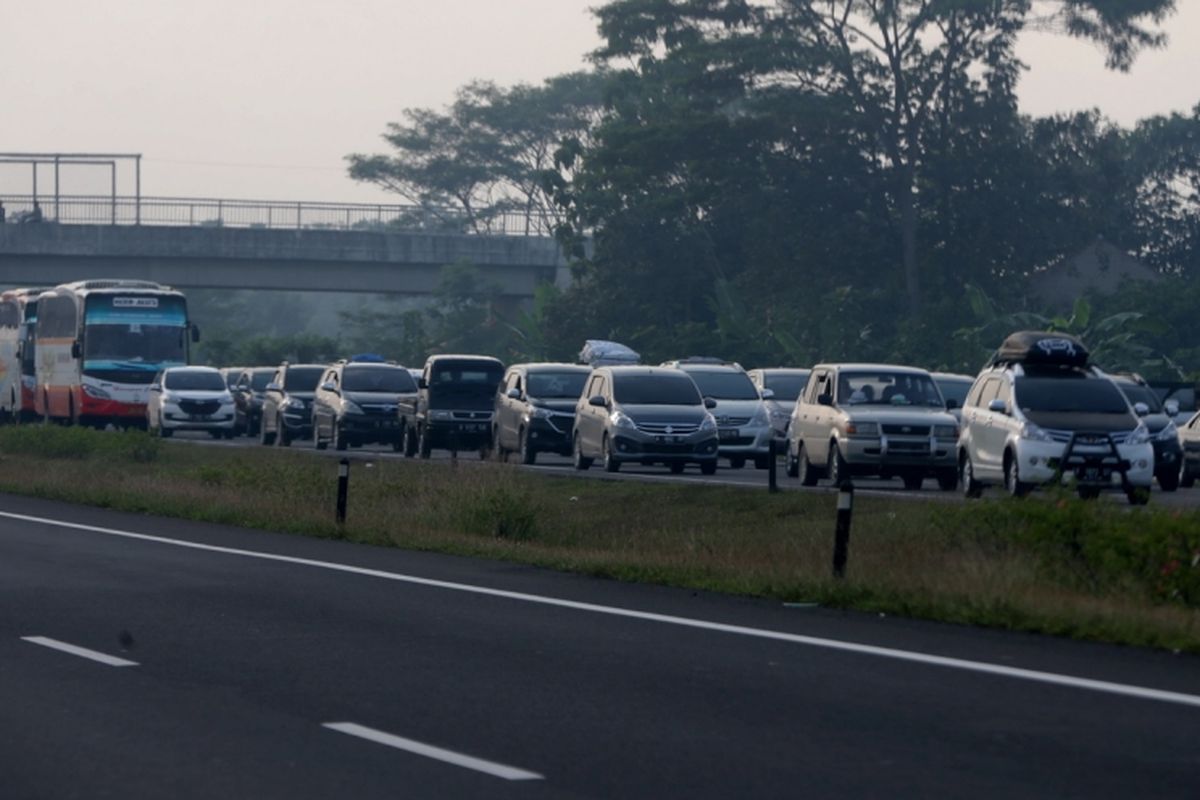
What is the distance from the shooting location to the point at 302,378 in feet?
159

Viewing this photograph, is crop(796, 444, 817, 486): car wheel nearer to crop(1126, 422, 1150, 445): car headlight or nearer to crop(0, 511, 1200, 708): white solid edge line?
crop(1126, 422, 1150, 445): car headlight

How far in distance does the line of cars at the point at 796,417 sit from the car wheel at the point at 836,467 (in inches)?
1.4

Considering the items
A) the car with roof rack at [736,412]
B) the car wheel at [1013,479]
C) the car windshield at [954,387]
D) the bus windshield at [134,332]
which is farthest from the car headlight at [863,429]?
the bus windshield at [134,332]

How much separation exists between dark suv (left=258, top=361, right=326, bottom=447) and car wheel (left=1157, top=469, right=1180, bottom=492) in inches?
856

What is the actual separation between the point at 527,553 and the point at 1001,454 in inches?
320

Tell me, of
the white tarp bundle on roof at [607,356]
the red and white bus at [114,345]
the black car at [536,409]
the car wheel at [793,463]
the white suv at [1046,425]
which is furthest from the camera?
the white tarp bundle on roof at [607,356]

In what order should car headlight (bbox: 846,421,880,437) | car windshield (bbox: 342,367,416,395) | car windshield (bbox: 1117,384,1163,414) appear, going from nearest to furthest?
car headlight (bbox: 846,421,880,437)
car windshield (bbox: 1117,384,1163,414)
car windshield (bbox: 342,367,416,395)

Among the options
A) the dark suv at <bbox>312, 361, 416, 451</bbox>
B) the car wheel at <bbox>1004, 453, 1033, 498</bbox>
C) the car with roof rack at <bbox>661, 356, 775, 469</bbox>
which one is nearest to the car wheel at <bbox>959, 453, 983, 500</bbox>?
the car wheel at <bbox>1004, 453, 1033, 498</bbox>

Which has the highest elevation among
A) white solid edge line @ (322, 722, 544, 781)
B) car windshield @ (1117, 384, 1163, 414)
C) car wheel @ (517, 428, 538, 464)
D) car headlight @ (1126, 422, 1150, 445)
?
car windshield @ (1117, 384, 1163, 414)

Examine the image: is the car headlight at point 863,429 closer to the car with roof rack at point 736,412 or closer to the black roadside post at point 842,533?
the car with roof rack at point 736,412

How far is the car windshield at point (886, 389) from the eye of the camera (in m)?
29.4

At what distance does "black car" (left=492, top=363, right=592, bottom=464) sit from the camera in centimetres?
3581

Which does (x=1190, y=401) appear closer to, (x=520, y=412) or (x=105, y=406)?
(x=520, y=412)

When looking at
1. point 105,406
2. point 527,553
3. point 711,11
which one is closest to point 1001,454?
point 527,553
